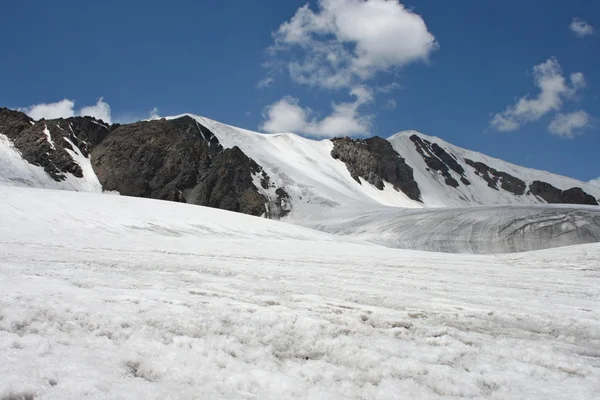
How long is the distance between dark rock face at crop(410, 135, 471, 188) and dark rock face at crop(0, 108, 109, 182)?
130m

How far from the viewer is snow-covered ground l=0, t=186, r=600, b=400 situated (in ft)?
13.6

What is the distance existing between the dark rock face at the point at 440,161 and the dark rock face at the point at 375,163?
2710cm

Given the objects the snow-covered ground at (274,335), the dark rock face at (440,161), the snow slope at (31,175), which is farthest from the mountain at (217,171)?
the dark rock face at (440,161)

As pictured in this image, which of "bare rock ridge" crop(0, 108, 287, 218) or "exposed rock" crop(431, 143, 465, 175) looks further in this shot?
"exposed rock" crop(431, 143, 465, 175)

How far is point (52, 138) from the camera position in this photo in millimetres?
97188

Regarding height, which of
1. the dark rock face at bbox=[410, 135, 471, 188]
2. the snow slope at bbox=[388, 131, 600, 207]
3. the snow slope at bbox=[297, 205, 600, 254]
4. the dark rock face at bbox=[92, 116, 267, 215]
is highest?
the dark rock face at bbox=[410, 135, 471, 188]

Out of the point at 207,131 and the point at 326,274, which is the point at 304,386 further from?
the point at 207,131

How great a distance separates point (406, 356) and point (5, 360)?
3904 millimetres

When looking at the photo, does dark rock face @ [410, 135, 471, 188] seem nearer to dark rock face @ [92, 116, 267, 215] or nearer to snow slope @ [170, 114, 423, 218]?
snow slope @ [170, 114, 423, 218]

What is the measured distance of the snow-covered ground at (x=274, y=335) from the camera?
416cm

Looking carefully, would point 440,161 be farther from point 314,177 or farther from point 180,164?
point 180,164

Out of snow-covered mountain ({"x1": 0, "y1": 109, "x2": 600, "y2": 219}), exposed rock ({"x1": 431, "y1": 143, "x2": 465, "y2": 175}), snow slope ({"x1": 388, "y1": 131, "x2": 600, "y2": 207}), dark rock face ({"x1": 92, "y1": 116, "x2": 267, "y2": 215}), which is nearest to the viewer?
snow-covered mountain ({"x1": 0, "y1": 109, "x2": 600, "y2": 219})

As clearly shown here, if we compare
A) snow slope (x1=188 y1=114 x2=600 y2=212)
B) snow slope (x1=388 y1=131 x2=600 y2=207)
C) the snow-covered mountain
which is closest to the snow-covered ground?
snow slope (x1=188 y1=114 x2=600 y2=212)

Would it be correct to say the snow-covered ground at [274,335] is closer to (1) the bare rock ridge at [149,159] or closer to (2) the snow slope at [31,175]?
(1) the bare rock ridge at [149,159]
